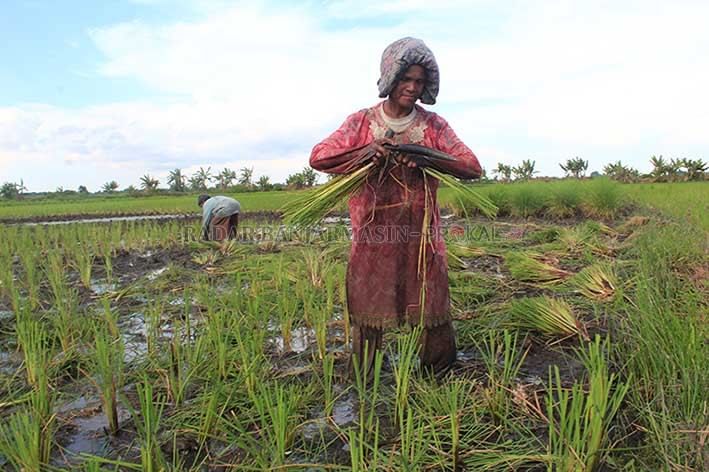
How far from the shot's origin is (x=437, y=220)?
2225 millimetres

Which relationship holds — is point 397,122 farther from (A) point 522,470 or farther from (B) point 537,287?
(B) point 537,287

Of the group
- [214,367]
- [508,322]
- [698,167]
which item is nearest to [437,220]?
[508,322]

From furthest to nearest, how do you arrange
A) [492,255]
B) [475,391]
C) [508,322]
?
[492,255], [508,322], [475,391]

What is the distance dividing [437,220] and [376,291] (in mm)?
405

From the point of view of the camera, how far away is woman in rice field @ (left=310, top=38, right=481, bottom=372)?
79.7 inches

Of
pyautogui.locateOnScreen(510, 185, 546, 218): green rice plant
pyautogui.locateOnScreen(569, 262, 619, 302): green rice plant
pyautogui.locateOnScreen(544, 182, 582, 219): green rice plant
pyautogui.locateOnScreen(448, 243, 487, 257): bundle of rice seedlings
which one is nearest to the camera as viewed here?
pyautogui.locateOnScreen(569, 262, 619, 302): green rice plant

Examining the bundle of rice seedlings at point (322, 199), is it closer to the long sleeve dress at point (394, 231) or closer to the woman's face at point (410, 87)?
the long sleeve dress at point (394, 231)

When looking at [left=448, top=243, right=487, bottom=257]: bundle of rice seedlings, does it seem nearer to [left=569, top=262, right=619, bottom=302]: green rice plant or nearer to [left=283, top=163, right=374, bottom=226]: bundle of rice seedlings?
[left=569, top=262, right=619, bottom=302]: green rice plant

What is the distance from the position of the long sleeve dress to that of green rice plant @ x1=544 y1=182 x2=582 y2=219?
8.18 metres

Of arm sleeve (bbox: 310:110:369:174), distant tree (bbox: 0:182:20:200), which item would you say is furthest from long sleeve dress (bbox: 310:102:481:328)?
distant tree (bbox: 0:182:20:200)

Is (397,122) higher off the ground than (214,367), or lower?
higher

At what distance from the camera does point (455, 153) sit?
2.06 metres

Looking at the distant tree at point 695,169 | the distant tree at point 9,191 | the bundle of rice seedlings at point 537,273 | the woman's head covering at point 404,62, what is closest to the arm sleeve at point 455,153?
the woman's head covering at point 404,62

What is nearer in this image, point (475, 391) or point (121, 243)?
point (475, 391)
